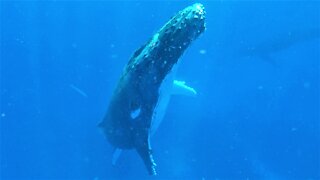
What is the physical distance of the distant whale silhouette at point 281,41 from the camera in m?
17.6

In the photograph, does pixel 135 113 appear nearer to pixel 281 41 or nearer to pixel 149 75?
pixel 149 75

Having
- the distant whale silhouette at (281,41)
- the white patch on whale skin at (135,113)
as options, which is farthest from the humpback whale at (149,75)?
the distant whale silhouette at (281,41)

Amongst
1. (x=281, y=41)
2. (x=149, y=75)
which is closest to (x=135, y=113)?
(x=149, y=75)

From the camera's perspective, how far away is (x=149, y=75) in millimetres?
6512

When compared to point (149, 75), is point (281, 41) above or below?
above

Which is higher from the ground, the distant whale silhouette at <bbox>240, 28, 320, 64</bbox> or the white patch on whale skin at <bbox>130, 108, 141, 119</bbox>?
the distant whale silhouette at <bbox>240, 28, 320, 64</bbox>

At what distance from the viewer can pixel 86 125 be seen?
16516 mm

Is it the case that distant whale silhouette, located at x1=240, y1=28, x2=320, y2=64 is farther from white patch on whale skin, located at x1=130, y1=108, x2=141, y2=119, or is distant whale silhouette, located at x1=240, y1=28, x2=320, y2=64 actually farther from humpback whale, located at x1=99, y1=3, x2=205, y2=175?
white patch on whale skin, located at x1=130, y1=108, x2=141, y2=119

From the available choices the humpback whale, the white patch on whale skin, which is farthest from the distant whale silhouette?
the white patch on whale skin

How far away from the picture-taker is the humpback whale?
19.2 ft

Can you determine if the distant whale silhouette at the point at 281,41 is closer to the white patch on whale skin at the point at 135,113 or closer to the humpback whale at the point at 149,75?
the humpback whale at the point at 149,75

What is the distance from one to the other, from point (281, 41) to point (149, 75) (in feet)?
41.2

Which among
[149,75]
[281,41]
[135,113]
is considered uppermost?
[281,41]

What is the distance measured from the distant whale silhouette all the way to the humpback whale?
35.6ft
